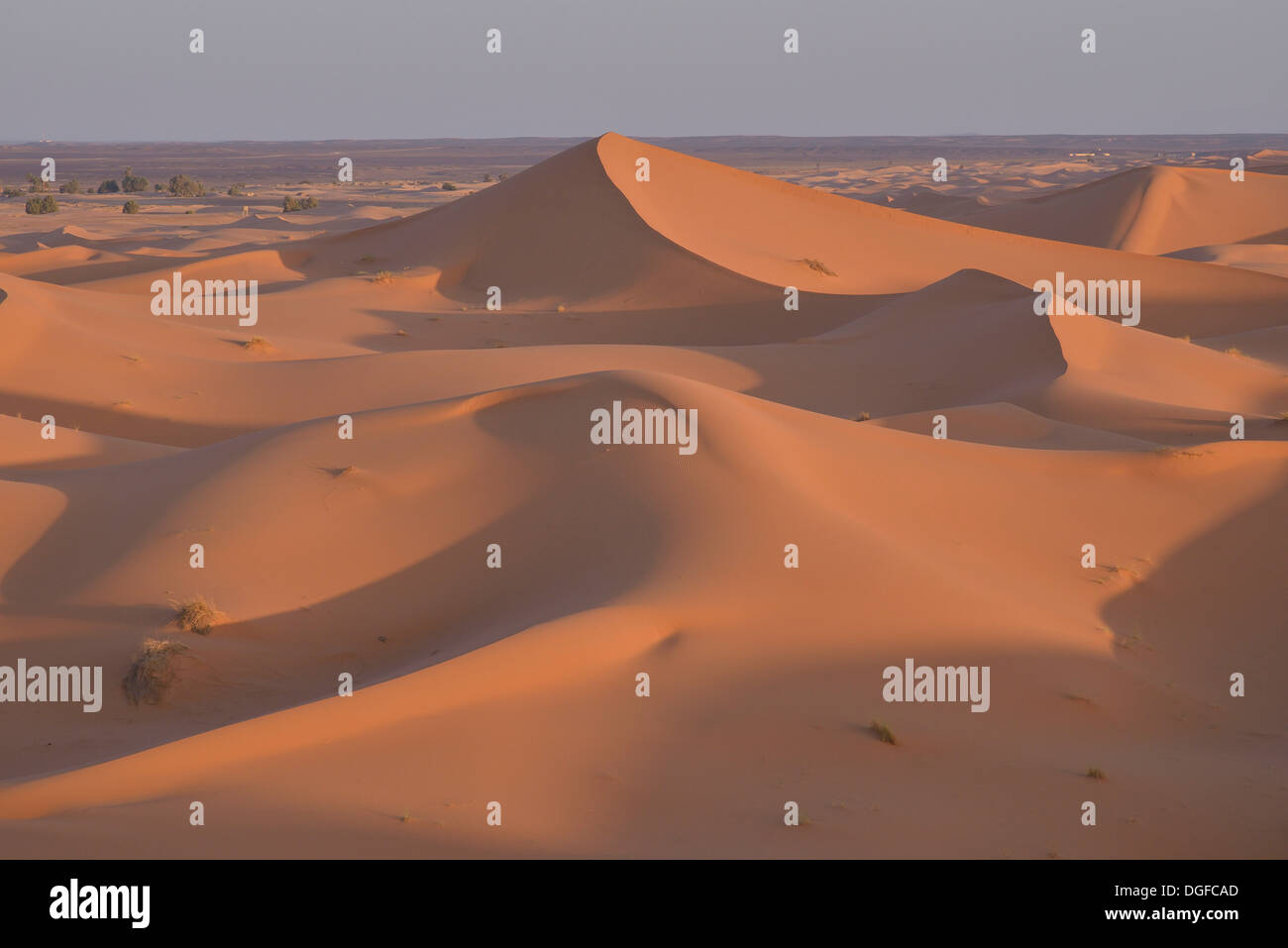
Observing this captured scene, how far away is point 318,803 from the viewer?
15.2 feet

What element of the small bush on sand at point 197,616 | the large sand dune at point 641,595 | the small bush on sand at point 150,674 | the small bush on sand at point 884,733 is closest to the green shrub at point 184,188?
the large sand dune at point 641,595

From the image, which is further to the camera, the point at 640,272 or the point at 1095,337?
the point at 640,272

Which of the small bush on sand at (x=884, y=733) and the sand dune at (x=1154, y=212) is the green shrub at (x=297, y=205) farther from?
the small bush on sand at (x=884, y=733)

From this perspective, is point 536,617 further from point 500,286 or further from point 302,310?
point 500,286

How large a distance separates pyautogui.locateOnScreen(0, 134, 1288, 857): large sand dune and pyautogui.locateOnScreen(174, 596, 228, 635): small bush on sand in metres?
0.10

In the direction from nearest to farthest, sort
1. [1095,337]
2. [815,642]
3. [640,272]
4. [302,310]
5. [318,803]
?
[318,803]
[815,642]
[1095,337]
[302,310]
[640,272]

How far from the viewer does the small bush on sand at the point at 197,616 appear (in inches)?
274

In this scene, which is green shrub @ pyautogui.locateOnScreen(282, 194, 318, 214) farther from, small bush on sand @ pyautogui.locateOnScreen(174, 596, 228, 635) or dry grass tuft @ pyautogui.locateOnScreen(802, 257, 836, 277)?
small bush on sand @ pyautogui.locateOnScreen(174, 596, 228, 635)

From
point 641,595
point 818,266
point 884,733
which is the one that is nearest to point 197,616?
point 641,595

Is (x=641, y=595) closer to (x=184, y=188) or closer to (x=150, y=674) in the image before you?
(x=150, y=674)

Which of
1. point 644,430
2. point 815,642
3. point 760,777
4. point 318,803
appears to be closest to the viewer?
point 318,803

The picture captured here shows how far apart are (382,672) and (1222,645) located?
5.51 metres
